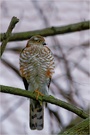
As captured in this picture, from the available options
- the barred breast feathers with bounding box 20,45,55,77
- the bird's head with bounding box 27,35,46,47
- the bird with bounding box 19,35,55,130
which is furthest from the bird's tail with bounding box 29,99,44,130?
the bird's head with bounding box 27,35,46,47

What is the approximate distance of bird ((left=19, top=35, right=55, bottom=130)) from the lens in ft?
12.6

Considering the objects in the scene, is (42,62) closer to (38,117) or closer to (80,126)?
(38,117)

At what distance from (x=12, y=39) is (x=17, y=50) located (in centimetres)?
28

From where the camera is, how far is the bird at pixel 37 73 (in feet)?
12.6

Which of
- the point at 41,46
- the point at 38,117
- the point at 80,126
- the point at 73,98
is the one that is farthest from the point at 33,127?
the point at 80,126

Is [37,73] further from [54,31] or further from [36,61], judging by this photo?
[54,31]

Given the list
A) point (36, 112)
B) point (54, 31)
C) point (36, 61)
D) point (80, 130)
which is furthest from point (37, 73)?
point (80, 130)

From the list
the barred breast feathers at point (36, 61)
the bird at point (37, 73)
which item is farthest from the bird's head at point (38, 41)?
the barred breast feathers at point (36, 61)

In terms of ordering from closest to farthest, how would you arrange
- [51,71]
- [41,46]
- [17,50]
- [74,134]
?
[74,134]
[51,71]
[41,46]
[17,50]

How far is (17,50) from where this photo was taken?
4578mm

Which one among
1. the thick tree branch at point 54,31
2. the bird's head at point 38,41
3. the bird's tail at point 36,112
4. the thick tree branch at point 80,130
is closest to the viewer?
the thick tree branch at point 80,130

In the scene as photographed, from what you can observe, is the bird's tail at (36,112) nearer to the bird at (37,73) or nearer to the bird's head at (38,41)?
the bird at (37,73)

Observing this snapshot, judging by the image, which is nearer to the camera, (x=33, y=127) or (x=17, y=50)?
(x=33, y=127)

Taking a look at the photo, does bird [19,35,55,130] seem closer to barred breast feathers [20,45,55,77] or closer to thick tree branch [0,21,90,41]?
barred breast feathers [20,45,55,77]
